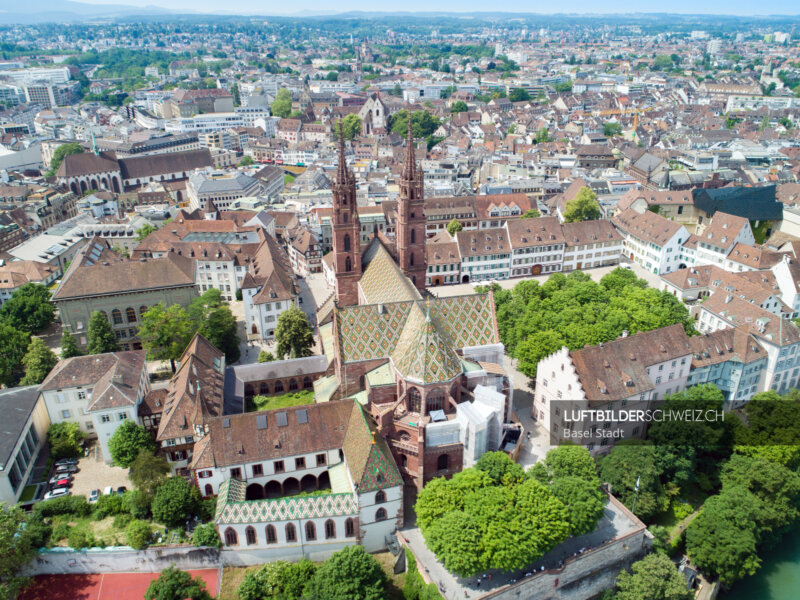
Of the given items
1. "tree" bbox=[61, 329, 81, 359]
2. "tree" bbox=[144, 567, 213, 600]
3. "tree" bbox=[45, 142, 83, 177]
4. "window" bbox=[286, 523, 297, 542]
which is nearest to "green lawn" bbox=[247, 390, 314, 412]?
"window" bbox=[286, 523, 297, 542]

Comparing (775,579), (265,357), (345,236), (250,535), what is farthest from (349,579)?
(345,236)

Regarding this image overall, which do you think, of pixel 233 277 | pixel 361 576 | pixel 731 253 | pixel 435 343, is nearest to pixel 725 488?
pixel 435 343

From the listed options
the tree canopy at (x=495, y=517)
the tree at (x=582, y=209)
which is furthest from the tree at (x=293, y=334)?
the tree at (x=582, y=209)

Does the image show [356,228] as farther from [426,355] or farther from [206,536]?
[206,536]

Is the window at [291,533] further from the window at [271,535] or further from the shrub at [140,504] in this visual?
the shrub at [140,504]

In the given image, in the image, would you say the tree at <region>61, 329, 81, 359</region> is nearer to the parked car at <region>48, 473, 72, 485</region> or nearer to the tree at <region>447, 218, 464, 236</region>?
the parked car at <region>48, 473, 72, 485</region>

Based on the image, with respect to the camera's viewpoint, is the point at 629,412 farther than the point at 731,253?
No

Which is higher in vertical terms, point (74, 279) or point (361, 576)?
point (74, 279)

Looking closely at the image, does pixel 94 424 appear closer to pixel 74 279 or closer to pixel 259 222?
pixel 74 279
